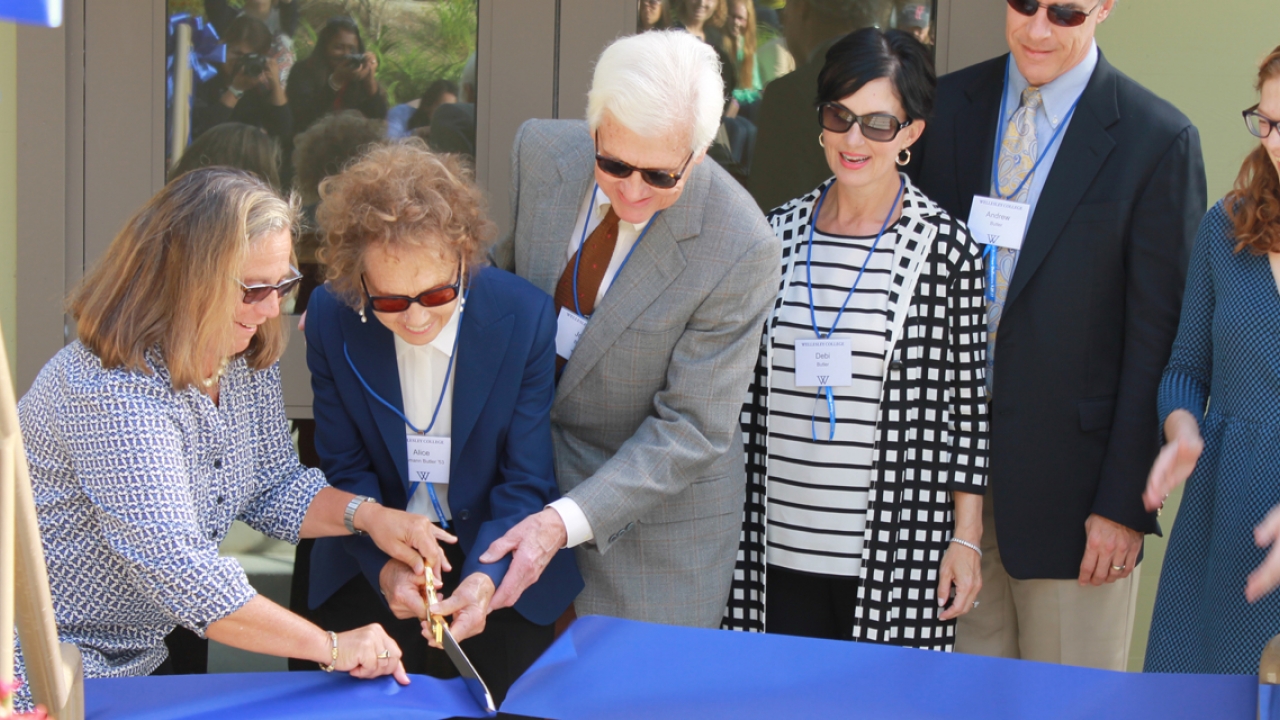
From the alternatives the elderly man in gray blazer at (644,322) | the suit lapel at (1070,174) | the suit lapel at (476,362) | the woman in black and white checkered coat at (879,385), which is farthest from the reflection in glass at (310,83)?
the suit lapel at (1070,174)

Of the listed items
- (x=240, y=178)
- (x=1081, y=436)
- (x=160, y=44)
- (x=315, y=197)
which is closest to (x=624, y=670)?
(x=240, y=178)

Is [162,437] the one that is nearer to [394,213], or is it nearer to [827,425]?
[394,213]

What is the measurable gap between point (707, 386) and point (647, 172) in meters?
0.44

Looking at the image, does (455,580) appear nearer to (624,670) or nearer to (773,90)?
(624,670)

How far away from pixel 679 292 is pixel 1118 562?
1.20 meters

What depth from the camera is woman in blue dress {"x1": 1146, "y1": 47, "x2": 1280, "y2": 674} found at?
2.21 m

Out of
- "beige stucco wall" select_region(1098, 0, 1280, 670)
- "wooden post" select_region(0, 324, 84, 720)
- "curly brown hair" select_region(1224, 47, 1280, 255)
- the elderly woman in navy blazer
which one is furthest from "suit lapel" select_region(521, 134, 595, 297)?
"beige stucco wall" select_region(1098, 0, 1280, 670)

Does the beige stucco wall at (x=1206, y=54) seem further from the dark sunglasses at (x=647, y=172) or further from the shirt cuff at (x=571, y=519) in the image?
the shirt cuff at (x=571, y=519)

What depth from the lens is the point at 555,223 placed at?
2400mm

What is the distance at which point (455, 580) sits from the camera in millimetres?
2268

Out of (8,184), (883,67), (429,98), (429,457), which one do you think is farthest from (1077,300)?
(8,184)

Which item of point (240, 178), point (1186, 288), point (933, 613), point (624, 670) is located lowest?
point (933, 613)

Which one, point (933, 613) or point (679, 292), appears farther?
point (933, 613)

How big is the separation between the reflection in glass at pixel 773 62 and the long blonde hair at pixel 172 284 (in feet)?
6.03
